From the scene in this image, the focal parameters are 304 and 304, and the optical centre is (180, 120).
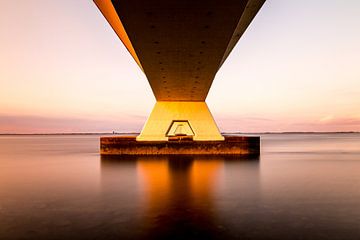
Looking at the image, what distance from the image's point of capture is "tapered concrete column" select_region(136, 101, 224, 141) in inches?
1001

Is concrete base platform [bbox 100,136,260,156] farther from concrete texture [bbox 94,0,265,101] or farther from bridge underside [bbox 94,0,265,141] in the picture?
concrete texture [bbox 94,0,265,101]

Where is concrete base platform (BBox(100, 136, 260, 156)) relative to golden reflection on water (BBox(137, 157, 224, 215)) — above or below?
above

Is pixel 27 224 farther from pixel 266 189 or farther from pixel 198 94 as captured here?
pixel 198 94

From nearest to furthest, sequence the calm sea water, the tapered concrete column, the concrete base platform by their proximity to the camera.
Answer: the calm sea water, the concrete base platform, the tapered concrete column

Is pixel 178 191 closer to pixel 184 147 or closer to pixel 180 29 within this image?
pixel 180 29

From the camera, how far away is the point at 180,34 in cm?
1226

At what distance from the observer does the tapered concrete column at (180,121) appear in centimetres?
2544

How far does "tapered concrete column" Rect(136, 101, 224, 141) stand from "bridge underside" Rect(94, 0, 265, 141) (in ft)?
7.22

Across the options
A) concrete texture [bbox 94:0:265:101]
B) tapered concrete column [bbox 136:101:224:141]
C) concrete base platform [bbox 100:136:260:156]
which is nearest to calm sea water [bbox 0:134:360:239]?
concrete texture [bbox 94:0:265:101]

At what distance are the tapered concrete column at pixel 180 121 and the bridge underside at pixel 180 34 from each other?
220 cm

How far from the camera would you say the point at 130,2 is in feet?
30.3

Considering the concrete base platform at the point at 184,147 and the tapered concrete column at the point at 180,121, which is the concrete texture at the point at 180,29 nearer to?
the tapered concrete column at the point at 180,121

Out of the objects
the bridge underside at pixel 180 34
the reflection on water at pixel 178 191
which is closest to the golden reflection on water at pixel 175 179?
the reflection on water at pixel 178 191

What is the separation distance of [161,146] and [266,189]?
42.9 ft
